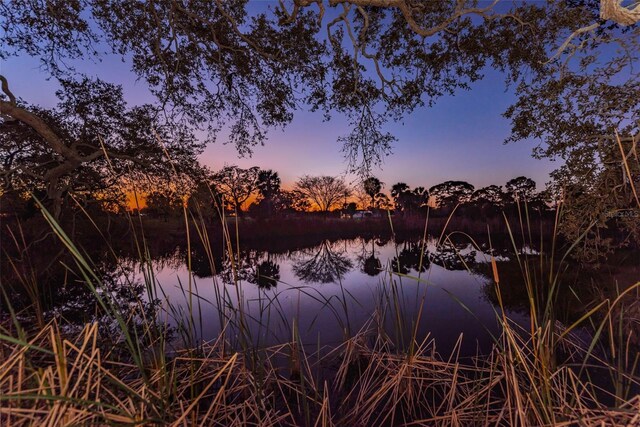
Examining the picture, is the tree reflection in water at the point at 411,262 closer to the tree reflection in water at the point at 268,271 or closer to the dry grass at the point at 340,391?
the dry grass at the point at 340,391

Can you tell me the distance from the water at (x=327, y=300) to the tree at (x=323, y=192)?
176ft

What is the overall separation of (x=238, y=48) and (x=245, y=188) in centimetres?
4349

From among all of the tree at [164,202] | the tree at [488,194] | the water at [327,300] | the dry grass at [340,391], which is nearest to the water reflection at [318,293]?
the water at [327,300]

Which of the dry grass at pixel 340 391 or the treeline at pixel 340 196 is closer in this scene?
the dry grass at pixel 340 391

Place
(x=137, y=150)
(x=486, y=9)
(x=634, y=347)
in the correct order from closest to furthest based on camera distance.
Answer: (x=634, y=347) → (x=486, y=9) → (x=137, y=150)

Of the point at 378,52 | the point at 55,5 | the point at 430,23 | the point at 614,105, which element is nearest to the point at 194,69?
the point at 55,5

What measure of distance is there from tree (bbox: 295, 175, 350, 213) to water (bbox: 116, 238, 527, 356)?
53505mm

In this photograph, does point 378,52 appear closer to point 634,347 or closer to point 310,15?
point 310,15

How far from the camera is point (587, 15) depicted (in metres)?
5.17

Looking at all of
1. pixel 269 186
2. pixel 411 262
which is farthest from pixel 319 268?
pixel 269 186

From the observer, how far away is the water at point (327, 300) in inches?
106

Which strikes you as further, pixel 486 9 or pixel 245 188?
pixel 245 188

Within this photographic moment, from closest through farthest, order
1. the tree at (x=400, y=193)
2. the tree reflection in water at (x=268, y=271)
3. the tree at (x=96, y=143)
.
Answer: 1. the tree at (x=96, y=143)
2. the tree reflection in water at (x=268, y=271)
3. the tree at (x=400, y=193)

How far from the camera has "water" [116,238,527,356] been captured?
8.85 feet
